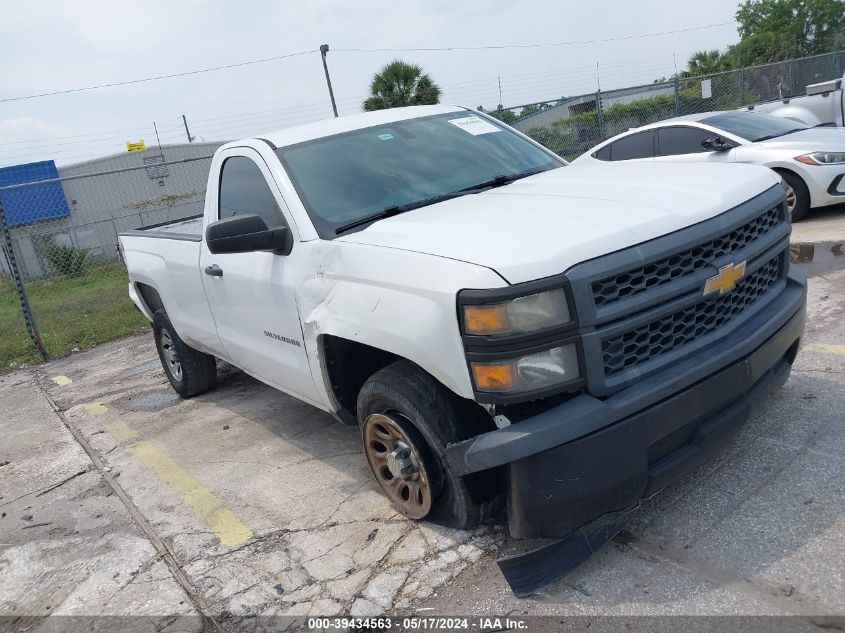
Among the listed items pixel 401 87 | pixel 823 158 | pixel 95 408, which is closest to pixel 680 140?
pixel 823 158

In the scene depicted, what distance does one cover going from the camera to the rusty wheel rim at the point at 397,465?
328cm

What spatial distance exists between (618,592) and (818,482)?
111 cm

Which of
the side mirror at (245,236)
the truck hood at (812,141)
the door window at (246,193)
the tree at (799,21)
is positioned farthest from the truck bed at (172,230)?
the tree at (799,21)

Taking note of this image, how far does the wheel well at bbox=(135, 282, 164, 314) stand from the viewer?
6211 mm

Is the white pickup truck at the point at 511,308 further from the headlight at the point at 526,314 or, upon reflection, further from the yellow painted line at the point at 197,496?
the yellow painted line at the point at 197,496

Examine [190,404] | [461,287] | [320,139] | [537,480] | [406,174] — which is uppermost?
[320,139]

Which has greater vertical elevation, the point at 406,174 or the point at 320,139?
the point at 320,139

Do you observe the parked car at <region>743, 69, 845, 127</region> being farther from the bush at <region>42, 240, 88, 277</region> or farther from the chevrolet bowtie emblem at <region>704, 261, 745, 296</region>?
the bush at <region>42, 240, 88, 277</region>

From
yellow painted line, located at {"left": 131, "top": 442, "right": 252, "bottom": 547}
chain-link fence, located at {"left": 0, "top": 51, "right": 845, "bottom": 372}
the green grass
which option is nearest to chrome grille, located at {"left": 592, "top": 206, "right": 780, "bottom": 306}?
yellow painted line, located at {"left": 131, "top": 442, "right": 252, "bottom": 547}

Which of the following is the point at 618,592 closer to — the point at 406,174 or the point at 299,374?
the point at 299,374

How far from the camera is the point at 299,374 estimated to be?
400cm

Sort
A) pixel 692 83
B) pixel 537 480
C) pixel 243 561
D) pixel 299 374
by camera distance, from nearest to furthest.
→ pixel 537 480
pixel 243 561
pixel 299 374
pixel 692 83

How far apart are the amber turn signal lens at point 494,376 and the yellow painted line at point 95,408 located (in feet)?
15.8

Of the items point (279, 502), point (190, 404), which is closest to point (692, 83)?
point (190, 404)
